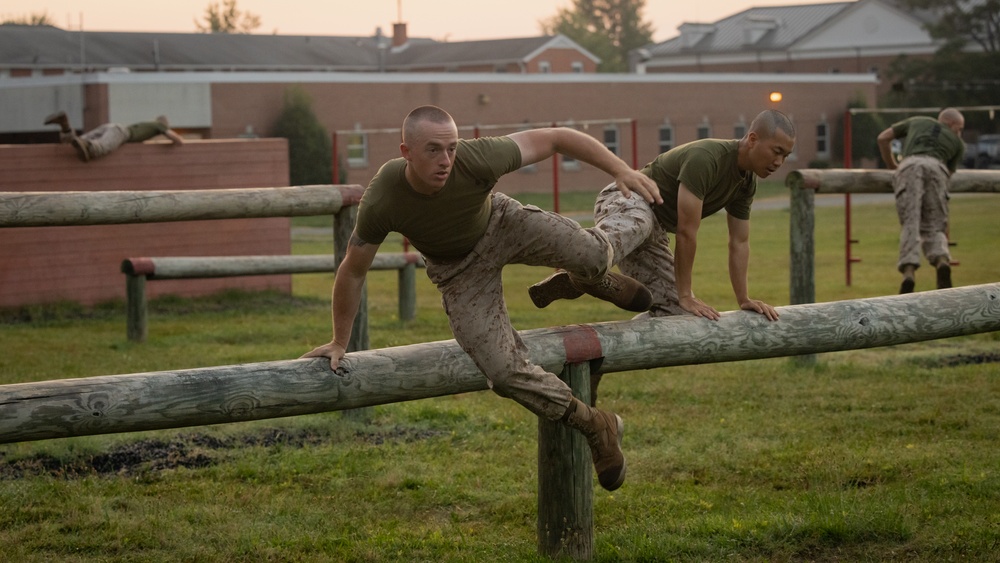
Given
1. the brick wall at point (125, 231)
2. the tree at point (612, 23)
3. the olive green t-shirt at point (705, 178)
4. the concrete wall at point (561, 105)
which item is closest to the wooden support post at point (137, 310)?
the brick wall at point (125, 231)

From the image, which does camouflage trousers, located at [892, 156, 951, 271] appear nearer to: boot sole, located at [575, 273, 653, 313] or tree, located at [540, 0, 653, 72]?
boot sole, located at [575, 273, 653, 313]

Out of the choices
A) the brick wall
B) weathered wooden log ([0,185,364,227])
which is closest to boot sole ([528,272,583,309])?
weathered wooden log ([0,185,364,227])

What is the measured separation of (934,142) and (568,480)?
7.52m

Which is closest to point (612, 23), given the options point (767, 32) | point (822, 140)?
point (767, 32)

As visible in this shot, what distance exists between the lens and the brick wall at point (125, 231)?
14.0 meters

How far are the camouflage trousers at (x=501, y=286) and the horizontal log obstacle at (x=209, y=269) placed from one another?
6617 millimetres

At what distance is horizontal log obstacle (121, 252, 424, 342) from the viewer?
1181cm

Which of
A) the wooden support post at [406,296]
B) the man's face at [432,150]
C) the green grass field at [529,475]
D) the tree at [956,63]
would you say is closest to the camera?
the man's face at [432,150]

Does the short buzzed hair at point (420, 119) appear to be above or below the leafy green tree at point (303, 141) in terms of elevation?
below

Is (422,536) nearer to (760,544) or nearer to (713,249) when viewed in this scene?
(760,544)

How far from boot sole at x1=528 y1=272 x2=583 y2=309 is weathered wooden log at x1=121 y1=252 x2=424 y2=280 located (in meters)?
6.49

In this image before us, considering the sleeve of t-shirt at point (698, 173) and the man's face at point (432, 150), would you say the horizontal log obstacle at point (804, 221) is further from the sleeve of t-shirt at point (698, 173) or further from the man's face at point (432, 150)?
the man's face at point (432, 150)

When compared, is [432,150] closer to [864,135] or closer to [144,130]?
[144,130]

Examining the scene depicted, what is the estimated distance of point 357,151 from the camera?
40.2 meters
